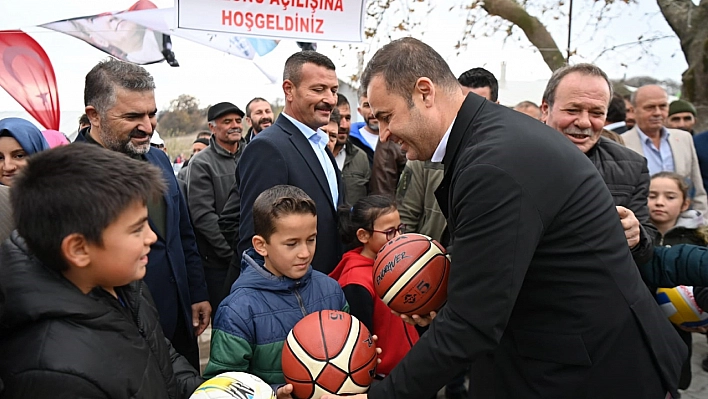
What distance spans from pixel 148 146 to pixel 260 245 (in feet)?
3.12

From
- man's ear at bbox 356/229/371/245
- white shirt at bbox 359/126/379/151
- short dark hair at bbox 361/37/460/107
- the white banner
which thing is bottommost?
man's ear at bbox 356/229/371/245

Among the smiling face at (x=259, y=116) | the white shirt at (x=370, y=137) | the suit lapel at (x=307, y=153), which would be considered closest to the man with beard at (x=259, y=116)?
the smiling face at (x=259, y=116)

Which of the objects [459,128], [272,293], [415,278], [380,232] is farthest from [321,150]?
[459,128]

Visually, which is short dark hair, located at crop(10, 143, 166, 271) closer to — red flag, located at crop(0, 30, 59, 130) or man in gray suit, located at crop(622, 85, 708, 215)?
red flag, located at crop(0, 30, 59, 130)

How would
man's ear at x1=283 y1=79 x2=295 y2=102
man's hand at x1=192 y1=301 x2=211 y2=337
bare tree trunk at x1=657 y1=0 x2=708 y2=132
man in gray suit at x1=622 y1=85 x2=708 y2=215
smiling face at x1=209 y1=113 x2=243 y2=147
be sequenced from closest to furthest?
man's hand at x1=192 y1=301 x2=211 y2=337, man's ear at x1=283 y1=79 x2=295 y2=102, man in gray suit at x1=622 y1=85 x2=708 y2=215, smiling face at x1=209 y1=113 x2=243 y2=147, bare tree trunk at x1=657 y1=0 x2=708 y2=132

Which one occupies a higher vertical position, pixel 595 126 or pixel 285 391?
pixel 595 126

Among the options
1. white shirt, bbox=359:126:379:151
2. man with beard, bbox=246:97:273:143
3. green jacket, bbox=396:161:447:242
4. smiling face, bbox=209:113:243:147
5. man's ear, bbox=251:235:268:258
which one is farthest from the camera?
man with beard, bbox=246:97:273:143

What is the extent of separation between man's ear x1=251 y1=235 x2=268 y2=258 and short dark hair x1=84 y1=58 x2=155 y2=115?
3.72 ft

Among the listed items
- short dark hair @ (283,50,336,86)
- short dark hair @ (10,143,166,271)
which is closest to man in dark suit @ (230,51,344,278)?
short dark hair @ (283,50,336,86)

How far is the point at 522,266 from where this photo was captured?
2037 mm

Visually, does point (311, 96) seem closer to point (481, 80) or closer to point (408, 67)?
point (408, 67)

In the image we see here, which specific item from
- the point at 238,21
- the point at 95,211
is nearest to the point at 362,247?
the point at 95,211

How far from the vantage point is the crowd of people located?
5.73ft

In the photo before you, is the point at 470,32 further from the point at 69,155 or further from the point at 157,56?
the point at 69,155
